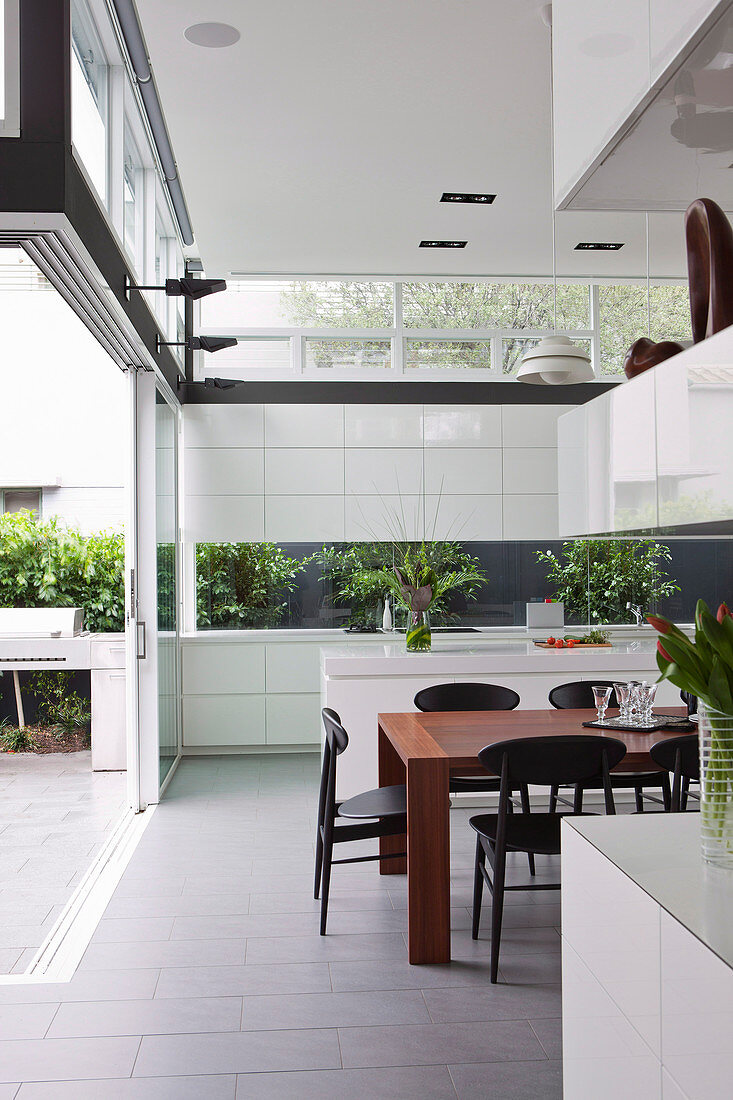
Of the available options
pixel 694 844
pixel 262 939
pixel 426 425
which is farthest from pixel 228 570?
pixel 694 844

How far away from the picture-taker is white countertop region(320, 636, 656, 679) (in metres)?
5.67

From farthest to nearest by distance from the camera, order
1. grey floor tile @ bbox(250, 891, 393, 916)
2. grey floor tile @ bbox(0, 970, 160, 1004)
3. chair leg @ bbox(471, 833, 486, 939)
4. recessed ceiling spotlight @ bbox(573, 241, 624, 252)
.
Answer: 1. recessed ceiling spotlight @ bbox(573, 241, 624, 252)
2. grey floor tile @ bbox(250, 891, 393, 916)
3. chair leg @ bbox(471, 833, 486, 939)
4. grey floor tile @ bbox(0, 970, 160, 1004)

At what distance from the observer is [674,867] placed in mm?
1670

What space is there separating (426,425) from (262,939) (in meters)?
4.82

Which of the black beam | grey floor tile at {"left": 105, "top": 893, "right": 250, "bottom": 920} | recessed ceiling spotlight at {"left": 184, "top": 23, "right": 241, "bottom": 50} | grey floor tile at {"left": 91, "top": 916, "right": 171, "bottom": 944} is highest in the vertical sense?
recessed ceiling spotlight at {"left": 184, "top": 23, "right": 241, "bottom": 50}

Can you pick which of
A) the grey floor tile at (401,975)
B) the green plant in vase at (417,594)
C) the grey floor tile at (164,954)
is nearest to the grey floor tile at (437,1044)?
the grey floor tile at (401,975)

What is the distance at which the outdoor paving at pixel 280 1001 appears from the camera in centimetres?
267

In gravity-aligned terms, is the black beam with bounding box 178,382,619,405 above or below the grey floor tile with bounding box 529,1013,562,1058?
above

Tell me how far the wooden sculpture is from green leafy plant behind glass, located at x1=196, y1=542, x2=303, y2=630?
21.2 feet

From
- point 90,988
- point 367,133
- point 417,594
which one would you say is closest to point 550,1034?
point 90,988

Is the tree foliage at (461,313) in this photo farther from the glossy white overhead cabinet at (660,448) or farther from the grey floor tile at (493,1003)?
the glossy white overhead cabinet at (660,448)

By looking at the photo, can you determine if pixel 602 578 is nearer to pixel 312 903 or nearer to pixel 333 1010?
pixel 312 903

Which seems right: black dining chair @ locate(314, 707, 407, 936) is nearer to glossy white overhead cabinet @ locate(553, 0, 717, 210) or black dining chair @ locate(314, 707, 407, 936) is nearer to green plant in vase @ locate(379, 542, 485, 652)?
green plant in vase @ locate(379, 542, 485, 652)

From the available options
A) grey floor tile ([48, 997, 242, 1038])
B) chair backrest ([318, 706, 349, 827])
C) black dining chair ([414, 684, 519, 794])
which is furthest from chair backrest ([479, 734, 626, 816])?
black dining chair ([414, 684, 519, 794])
